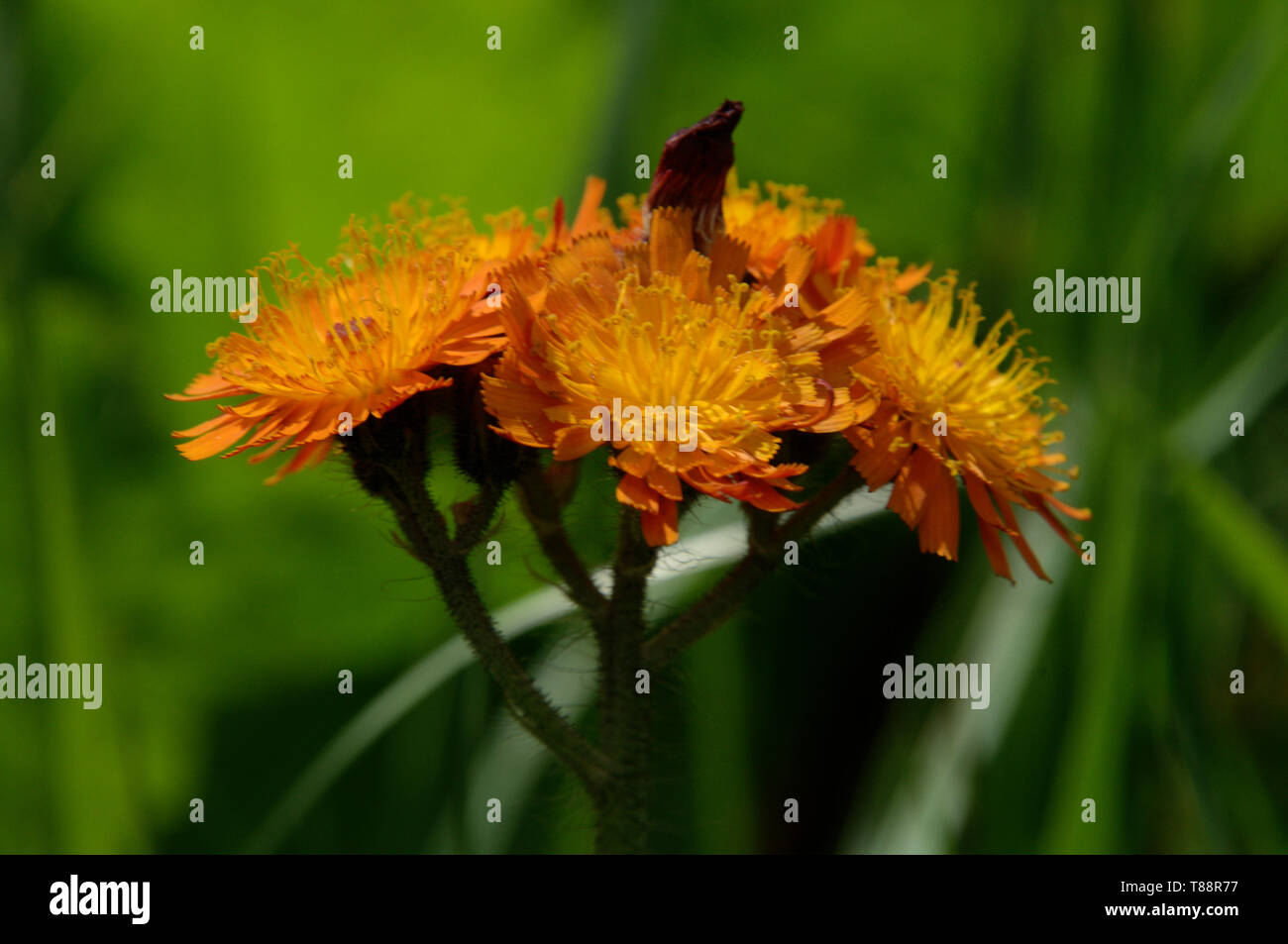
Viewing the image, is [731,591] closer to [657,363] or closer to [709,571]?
[657,363]

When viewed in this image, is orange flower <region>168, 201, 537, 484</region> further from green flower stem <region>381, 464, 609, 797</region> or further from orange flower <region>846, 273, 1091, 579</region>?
orange flower <region>846, 273, 1091, 579</region>

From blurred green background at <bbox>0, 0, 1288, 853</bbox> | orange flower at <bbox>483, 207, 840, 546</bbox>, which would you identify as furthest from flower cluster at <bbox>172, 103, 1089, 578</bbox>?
blurred green background at <bbox>0, 0, 1288, 853</bbox>

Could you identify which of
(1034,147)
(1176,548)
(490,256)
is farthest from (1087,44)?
(490,256)

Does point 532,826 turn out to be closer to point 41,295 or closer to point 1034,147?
point 41,295

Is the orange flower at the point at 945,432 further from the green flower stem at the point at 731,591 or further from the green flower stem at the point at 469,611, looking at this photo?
the green flower stem at the point at 469,611

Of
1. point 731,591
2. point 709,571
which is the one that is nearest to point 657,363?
point 731,591
